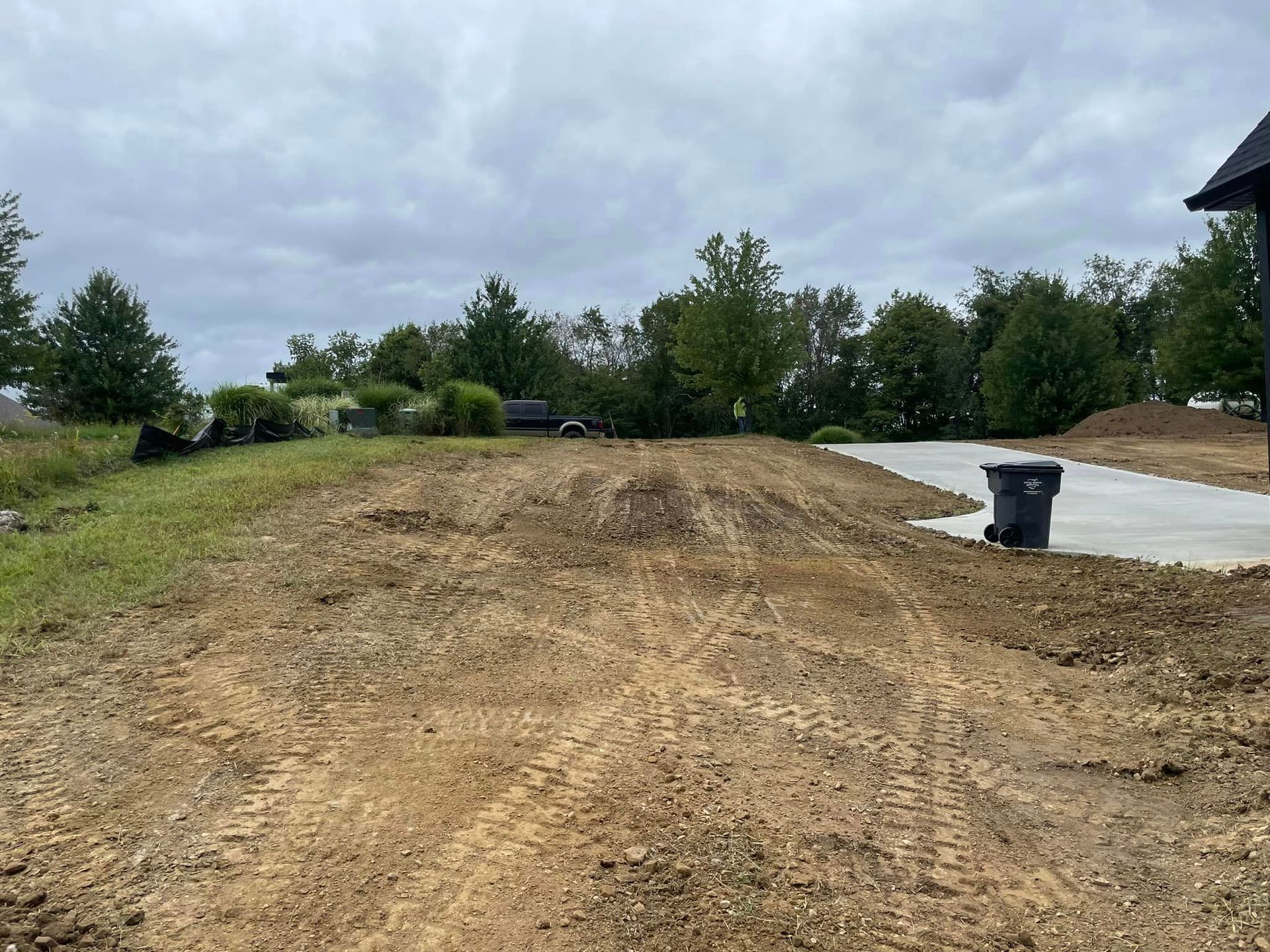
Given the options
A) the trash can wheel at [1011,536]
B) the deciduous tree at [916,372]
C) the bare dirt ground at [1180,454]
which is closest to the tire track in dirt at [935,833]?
the trash can wheel at [1011,536]

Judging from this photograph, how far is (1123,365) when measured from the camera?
38938mm

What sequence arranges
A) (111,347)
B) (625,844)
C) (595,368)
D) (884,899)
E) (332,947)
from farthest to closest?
(595,368) → (111,347) → (625,844) → (884,899) → (332,947)

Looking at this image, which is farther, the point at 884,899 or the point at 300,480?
the point at 300,480

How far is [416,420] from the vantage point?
66.3ft

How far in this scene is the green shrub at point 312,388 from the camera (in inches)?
878

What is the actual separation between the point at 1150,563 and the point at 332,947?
849cm

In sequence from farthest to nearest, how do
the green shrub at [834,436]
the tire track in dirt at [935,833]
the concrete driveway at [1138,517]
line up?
the green shrub at [834,436]
the concrete driveway at [1138,517]
the tire track in dirt at [935,833]

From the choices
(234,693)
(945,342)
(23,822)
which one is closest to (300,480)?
(234,693)

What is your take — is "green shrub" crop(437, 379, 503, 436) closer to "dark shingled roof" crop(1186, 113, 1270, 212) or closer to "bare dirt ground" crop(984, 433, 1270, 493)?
"bare dirt ground" crop(984, 433, 1270, 493)

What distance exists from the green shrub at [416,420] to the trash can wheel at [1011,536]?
14.3 m

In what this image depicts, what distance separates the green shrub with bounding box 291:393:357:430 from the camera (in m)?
18.9

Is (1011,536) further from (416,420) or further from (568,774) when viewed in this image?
(416,420)

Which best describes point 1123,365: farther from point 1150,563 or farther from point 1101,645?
point 1101,645

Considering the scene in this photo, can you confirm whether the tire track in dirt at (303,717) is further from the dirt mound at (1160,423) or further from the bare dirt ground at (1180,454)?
the dirt mound at (1160,423)
